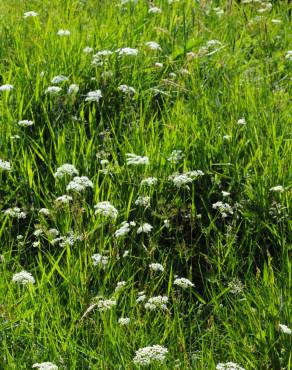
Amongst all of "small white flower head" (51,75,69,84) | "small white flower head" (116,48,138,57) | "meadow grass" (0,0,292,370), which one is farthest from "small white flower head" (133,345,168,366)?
"small white flower head" (116,48,138,57)

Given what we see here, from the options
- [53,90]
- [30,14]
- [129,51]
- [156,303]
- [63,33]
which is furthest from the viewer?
[30,14]

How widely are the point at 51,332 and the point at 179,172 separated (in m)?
1.40

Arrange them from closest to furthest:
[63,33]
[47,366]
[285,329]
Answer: [47,366]
[285,329]
[63,33]

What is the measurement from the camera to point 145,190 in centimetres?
363

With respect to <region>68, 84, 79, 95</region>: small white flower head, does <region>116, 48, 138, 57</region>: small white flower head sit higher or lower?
higher

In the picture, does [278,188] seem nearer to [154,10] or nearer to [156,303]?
[156,303]

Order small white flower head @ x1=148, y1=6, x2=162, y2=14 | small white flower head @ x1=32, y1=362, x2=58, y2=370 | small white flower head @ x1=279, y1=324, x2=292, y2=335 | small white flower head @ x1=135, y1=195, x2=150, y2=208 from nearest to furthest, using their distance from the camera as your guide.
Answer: small white flower head @ x1=32, y1=362, x2=58, y2=370, small white flower head @ x1=279, y1=324, x2=292, y2=335, small white flower head @ x1=135, y1=195, x2=150, y2=208, small white flower head @ x1=148, y1=6, x2=162, y2=14

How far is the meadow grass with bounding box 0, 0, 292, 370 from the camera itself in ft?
9.12

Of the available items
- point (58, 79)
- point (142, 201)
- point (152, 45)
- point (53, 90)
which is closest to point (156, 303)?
point (142, 201)

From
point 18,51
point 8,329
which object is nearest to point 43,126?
point 18,51

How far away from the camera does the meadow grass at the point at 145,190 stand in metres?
2.78

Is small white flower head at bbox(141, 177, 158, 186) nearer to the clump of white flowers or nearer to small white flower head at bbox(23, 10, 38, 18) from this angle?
the clump of white flowers

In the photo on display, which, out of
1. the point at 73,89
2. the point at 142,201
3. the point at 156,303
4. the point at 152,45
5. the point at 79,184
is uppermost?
the point at 152,45

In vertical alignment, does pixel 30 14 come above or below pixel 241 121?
above
